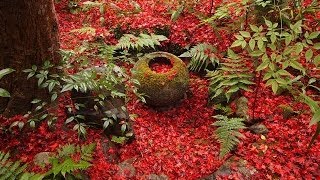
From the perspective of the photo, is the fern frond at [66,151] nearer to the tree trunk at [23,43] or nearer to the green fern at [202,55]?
the tree trunk at [23,43]

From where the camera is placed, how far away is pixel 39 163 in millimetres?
3234

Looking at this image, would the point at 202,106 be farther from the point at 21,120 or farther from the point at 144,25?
the point at 21,120

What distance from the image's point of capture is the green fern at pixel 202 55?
5523 mm

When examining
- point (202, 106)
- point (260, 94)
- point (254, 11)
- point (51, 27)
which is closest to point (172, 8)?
point (254, 11)

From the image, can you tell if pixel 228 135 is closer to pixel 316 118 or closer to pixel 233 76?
pixel 233 76

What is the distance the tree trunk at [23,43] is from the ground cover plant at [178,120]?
0.18ft

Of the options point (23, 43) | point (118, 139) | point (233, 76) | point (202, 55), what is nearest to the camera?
point (23, 43)

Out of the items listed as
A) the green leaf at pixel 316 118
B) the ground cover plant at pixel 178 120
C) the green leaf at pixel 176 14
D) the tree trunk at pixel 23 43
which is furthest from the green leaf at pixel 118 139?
the green leaf at pixel 176 14

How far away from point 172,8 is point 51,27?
4332mm

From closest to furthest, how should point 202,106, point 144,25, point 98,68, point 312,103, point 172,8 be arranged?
→ point 312,103 < point 98,68 < point 202,106 < point 144,25 < point 172,8

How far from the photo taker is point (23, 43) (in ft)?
11.0

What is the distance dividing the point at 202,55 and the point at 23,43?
127 inches

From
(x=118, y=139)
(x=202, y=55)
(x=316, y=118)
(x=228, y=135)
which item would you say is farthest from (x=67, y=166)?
(x=202, y=55)

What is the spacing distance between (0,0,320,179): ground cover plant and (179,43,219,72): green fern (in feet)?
0.07
